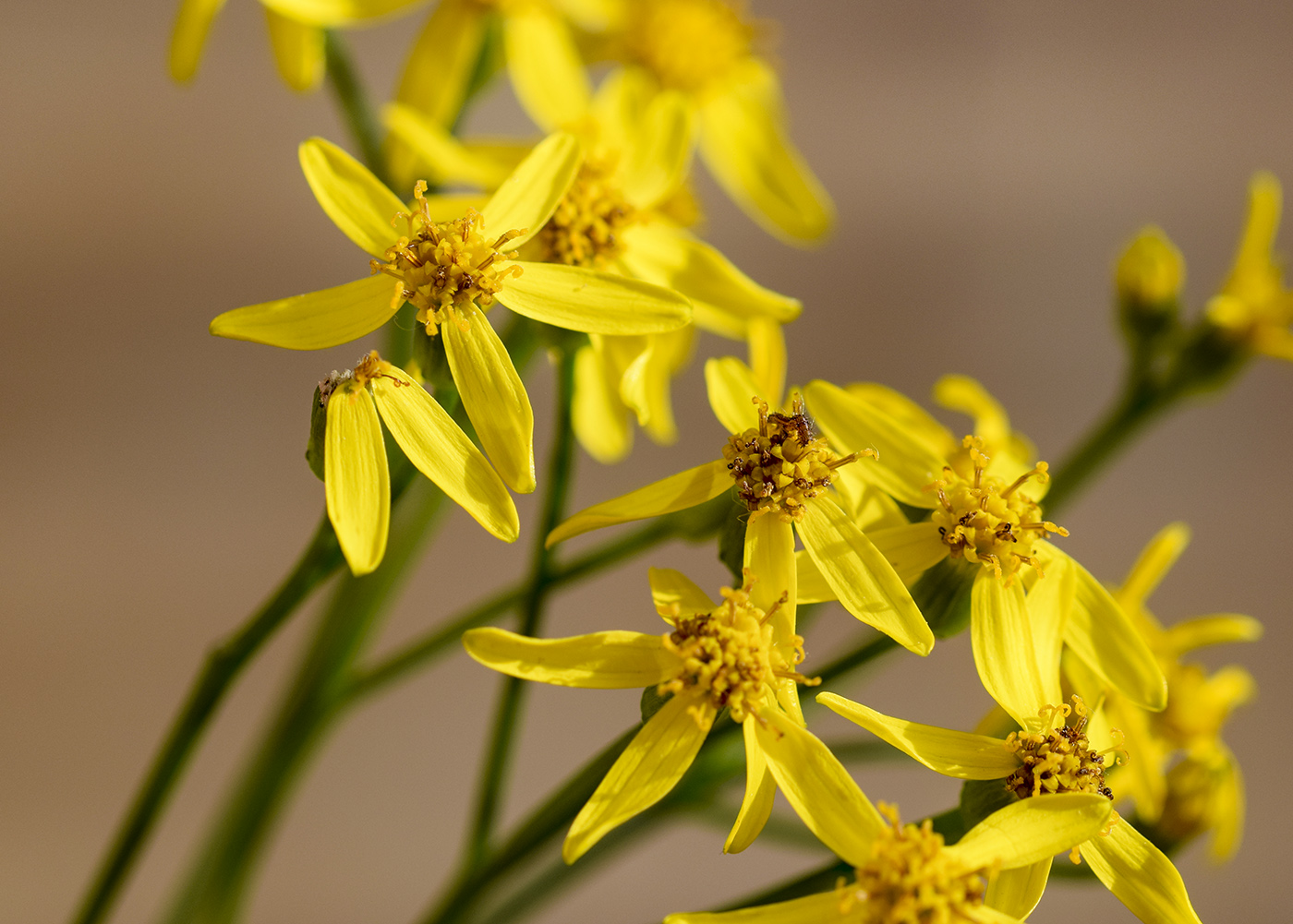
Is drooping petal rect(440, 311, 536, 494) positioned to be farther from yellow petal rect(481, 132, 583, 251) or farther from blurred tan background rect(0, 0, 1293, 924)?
blurred tan background rect(0, 0, 1293, 924)

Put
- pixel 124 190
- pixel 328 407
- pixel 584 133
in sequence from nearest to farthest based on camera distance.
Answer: pixel 328 407, pixel 584 133, pixel 124 190

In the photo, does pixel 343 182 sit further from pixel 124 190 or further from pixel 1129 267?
pixel 124 190

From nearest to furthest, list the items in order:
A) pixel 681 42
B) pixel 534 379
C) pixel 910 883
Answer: pixel 910 883
pixel 681 42
pixel 534 379

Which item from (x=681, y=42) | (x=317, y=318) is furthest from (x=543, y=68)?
(x=317, y=318)

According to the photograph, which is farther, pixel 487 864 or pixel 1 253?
pixel 1 253

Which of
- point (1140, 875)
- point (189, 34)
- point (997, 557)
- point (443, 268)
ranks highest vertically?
point (189, 34)

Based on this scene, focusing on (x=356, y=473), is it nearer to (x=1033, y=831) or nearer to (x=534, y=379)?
(x=1033, y=831)

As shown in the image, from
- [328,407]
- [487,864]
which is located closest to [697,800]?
[487,864]
